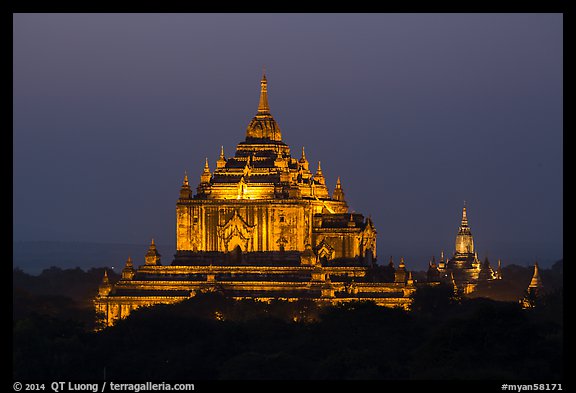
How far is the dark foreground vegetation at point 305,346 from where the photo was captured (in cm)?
9662

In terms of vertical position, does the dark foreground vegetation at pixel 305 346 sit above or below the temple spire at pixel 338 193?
below

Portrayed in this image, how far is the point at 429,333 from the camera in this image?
348ft

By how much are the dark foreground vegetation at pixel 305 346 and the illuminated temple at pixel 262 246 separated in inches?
388

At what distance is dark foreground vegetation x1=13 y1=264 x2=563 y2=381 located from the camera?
317 feet

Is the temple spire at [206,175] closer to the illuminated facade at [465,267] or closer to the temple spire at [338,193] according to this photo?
the temple spire at [338,193]

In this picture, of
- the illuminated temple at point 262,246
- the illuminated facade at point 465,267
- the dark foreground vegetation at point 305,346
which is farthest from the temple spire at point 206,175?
the illuminated facade at point 465,267

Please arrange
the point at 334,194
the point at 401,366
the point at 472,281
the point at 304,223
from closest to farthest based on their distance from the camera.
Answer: the point at 401,366, the point at 304,223, the point at 334,194, the point at 472,281

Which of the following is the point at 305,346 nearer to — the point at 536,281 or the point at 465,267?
the point at 536,281

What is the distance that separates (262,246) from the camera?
436ft

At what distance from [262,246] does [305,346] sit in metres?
29.4

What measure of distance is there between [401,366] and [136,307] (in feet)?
101

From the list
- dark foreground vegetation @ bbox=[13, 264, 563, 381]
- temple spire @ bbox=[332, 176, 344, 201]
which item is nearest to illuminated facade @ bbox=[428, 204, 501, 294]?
temple spire @ bbox=[332, 176, 344, 201]
